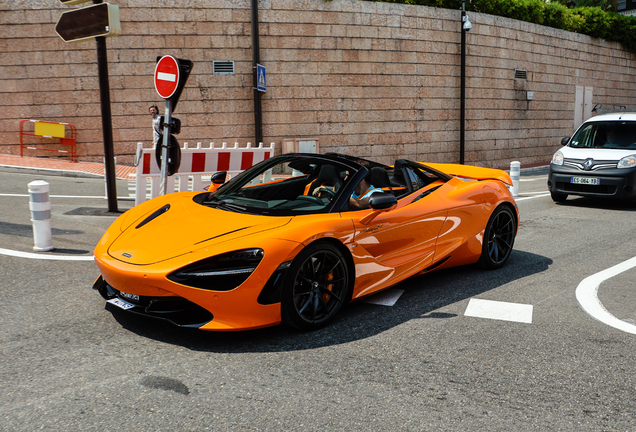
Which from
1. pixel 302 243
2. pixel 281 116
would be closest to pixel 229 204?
pixel 302 243

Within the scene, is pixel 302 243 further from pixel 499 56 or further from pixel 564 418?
pixel 499 56

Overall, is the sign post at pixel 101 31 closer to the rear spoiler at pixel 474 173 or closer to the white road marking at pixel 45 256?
the white road marking at pixel 45 256

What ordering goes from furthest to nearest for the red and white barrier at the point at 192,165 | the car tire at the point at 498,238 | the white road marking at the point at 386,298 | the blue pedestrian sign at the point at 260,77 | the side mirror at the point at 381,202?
the blue pedestrian sign at the point at 260,77 → the red and white barrier at the point at 192,165 → the car tire at the point at 498,238 → the white road marking at the point at 386,298 → the side mirror at the point at 381,202

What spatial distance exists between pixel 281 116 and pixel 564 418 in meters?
14.4

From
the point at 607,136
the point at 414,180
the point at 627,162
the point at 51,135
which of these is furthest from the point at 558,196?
the point at 51,135

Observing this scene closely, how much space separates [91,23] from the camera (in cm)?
810

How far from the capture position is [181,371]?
10.5 ft

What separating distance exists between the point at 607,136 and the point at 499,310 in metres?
7.75

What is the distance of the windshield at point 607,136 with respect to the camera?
10348 mm

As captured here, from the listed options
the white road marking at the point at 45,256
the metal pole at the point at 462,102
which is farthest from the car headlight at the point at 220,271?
the metal pole at the point at 462,102

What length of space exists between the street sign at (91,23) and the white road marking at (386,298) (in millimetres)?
5488

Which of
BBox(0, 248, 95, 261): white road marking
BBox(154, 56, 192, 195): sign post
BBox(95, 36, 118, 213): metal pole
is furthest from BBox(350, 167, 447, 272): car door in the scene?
BBox(95, 36, 118, 213): metal pole

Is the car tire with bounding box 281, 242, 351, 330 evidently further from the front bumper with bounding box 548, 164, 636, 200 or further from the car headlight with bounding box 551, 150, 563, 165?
the car headlight with bounding box 551, 150, 563, 165

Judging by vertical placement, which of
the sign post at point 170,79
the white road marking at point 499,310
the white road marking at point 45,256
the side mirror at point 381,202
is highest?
the sign post at point 170,79
